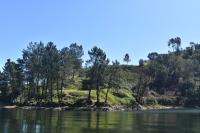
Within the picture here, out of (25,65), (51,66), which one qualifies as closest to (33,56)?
(25,65)

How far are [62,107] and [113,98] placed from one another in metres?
31.2

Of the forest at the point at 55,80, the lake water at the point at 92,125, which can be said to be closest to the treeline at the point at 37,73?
the forest at the point at 55,80

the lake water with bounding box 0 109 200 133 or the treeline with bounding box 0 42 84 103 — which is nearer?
the lake water with bounding box 0 109 200 133

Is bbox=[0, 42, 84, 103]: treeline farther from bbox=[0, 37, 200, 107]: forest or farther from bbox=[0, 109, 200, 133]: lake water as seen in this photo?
bbox=[0, 109, 200, 133]: lake water

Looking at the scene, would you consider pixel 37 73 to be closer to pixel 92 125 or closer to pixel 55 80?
pixel 55 80

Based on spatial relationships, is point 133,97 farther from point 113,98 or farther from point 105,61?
point 105,61

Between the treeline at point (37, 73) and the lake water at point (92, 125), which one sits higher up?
the treeline at point (37, 73)

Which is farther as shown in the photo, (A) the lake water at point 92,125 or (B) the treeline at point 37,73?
(B) the treeline at point 37,73

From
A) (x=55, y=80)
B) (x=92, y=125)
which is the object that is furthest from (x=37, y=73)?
(x=92, y=125)

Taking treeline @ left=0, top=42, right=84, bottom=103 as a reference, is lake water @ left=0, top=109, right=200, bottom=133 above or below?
below

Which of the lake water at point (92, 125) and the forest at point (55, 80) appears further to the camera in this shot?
the forest at point (55, 80)

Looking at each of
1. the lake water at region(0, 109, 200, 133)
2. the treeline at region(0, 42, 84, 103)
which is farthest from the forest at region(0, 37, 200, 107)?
the lake water at region(0, 109, 200, 133)

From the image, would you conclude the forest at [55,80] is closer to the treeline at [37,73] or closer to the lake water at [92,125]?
the treeline at [37,73]

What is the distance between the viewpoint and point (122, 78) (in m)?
186
